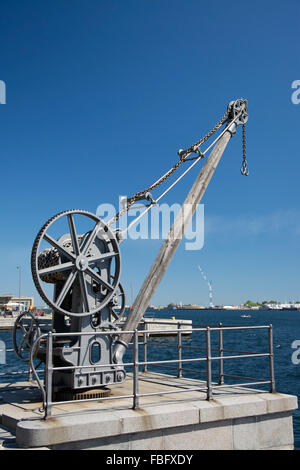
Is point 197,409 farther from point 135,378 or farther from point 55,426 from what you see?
point 55,426

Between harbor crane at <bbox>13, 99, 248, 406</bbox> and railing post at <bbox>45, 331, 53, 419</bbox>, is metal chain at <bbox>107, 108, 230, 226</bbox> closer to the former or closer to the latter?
harbor crane at <bbox>13, 99, 248, 406</bbox>

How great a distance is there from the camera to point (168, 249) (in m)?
9.91

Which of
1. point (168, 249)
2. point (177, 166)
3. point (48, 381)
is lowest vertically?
point (48, 381)

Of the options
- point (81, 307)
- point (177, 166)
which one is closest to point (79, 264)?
point (81, 307)

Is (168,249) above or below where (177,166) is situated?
below

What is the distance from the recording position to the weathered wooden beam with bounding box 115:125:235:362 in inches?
367

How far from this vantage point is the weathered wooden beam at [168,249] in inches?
367

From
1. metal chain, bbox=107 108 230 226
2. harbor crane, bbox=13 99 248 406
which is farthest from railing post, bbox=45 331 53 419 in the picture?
metal chain, bbox=107 108 230 226

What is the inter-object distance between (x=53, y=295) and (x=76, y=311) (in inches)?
24.4

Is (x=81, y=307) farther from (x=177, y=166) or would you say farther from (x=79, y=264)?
(x=177, y=166)

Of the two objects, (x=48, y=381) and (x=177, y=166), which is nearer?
(x=48, y=381)

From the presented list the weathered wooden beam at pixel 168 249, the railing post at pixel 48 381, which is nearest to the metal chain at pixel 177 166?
the weathered wooden beam at pixel 168 249

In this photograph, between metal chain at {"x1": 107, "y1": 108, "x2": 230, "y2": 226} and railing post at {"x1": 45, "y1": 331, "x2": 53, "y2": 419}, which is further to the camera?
metal chain at {"x1": 107, "y1": 108, "x2": 230, "y2": 226}

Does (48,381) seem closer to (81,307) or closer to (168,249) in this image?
(81,307)
